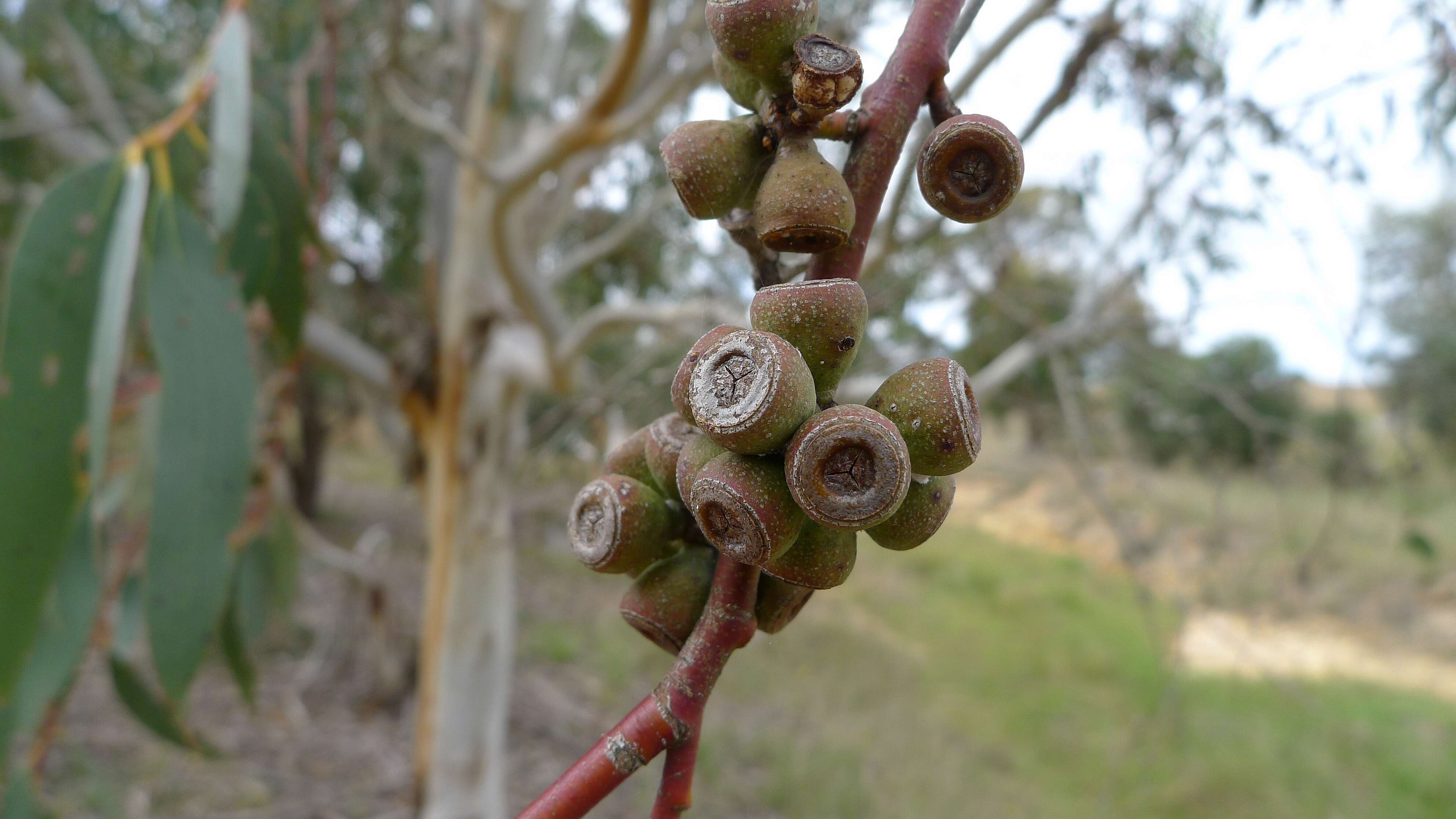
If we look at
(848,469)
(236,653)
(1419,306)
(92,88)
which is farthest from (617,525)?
(1419,306)

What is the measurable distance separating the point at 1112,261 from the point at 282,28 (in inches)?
134

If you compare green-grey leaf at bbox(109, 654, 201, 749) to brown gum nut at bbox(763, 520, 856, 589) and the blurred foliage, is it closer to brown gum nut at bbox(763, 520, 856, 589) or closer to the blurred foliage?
brown gum nut at bbox(763, 520, 856, 589)

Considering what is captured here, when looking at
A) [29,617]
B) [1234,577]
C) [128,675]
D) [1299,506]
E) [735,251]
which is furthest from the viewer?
[1299,506]

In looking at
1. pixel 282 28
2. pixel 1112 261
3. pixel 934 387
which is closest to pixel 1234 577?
pixel 1112 261

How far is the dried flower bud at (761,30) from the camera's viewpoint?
1.61 ft

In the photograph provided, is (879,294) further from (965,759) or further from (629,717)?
(965,759)

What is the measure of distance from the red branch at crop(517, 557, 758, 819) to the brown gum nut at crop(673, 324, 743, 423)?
82 mm


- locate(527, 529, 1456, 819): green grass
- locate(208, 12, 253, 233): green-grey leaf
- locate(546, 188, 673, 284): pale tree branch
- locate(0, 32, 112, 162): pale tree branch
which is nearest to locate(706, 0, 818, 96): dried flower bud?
locate(208, 12, 253, 233): green-grey leaf

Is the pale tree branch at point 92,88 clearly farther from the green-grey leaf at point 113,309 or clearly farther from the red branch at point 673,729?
the red branch at point 673,729

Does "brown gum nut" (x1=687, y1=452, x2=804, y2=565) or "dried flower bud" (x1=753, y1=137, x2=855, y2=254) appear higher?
"dried flower bud" (x1=753, y1=137, x2=855, y2=254)

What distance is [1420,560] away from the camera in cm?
796

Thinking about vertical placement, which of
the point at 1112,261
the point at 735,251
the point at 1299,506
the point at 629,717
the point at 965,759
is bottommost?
the point at 629,717

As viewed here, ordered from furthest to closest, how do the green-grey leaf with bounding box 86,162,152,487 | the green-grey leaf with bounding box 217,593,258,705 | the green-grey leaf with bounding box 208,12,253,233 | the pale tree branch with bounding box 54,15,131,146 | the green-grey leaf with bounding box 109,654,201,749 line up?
the pale tree branch with bounding box 54,15,131,146 < the green-grey leaf with bounding box 217,593,258,705 < the green-grey leaf with bounding box 109,654,201,749 < the green-grey leaf with bounding box 208,12,253,233 < the green-grey leaf with bounding box 86,162,152,487

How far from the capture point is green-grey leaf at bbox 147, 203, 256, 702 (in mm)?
1526
